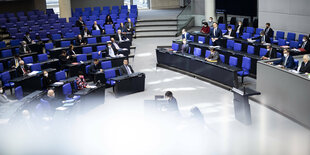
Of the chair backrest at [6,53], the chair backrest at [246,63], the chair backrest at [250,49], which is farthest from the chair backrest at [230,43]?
the chair backrest at [6,53]

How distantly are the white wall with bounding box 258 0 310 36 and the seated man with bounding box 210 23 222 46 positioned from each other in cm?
Result: 351

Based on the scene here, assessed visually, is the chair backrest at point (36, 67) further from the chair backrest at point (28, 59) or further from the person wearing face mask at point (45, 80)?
the person wearing face mask at point (45, 80)

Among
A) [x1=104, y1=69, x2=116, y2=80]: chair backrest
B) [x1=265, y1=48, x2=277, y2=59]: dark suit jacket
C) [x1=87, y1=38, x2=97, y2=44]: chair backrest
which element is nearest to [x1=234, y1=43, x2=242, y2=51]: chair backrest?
[x1=265, y1=48, x2=277, y2=59]: dark suit jacket

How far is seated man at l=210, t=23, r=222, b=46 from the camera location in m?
17.2

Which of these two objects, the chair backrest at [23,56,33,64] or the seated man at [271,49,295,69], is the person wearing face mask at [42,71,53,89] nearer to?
the chair backrest at [23,56,33,64]

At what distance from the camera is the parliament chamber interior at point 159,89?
9.59m

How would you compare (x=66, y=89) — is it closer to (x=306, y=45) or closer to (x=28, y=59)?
(x=28, y=59)

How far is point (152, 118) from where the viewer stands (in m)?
10.2

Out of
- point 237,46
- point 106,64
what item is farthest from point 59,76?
point 237,46

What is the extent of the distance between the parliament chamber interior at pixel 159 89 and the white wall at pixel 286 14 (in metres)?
0.05

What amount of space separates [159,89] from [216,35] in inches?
194

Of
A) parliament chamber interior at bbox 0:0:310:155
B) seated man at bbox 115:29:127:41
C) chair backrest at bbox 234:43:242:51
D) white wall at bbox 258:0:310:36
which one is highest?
white wall at bbox 258:0:310:36

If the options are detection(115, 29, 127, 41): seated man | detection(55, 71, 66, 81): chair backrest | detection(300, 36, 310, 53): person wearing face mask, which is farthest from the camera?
detection(115, 29, 127, 41): seated man

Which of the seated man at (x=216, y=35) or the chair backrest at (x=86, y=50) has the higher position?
the seated man at (x=216, y=35)
